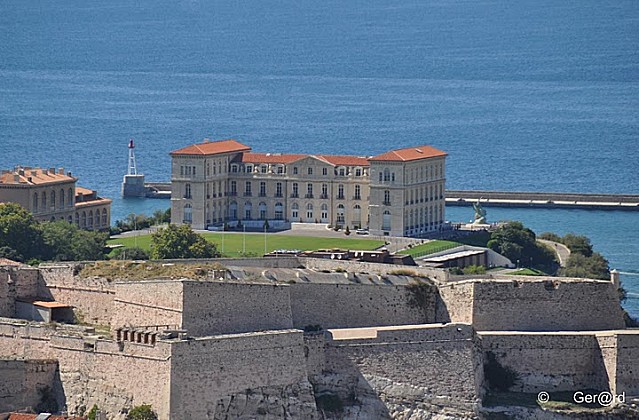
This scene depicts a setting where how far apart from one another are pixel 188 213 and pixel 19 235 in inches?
610

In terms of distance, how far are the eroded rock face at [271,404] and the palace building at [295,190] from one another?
3053cm

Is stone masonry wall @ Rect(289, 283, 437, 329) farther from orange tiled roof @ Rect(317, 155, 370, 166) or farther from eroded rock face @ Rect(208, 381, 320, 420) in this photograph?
orange tiled roof @ Rect(317, 155, 370, 166)

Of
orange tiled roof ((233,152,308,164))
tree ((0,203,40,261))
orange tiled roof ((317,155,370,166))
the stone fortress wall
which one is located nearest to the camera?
the stone fortress wall

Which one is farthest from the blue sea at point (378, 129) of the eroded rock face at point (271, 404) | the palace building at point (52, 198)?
the eroded rock face at point (271, 404)

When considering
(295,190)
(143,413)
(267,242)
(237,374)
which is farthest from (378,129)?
(143,413)

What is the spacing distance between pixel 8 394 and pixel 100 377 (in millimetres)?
1797

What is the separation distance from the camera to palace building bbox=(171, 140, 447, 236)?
275ft

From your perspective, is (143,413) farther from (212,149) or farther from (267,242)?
(212,149)

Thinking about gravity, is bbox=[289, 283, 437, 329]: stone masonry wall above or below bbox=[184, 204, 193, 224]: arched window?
below

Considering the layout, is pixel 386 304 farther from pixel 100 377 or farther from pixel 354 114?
pixel 354 114

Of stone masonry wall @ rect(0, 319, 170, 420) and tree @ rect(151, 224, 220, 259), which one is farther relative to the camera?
tree @ rect(151, 224, 220, 259)

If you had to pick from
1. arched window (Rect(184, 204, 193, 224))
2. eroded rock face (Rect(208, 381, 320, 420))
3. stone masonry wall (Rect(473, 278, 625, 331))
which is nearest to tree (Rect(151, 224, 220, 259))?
stone masonry wall (Rect(473, 278, 625, 331))

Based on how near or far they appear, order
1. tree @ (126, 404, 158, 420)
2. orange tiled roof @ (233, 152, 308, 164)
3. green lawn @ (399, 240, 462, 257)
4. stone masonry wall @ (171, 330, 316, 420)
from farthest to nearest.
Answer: orange tiled roof @ (233, 152, 308, 164)
green lawn @ (399, 240, 462, 257)
stone masonry wall @ (171, 330, 316, 420)
tree @ (126, 404, 158, 420)

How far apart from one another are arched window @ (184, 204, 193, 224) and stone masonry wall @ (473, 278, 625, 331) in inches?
1108
